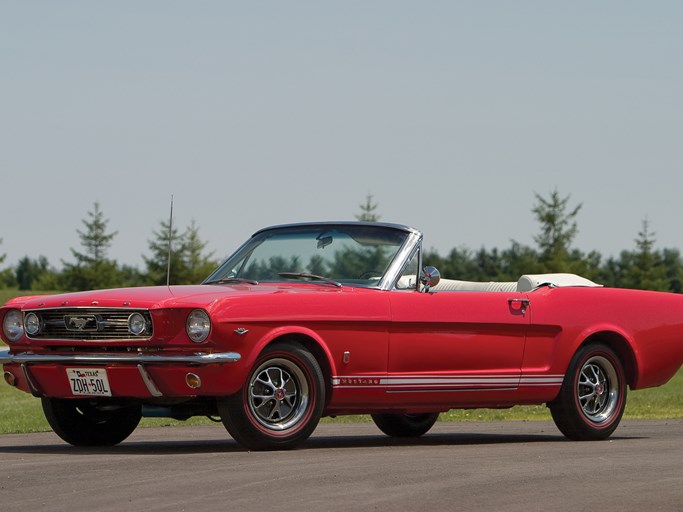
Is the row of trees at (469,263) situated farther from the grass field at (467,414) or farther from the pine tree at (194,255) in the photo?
the grass field at (467,414)

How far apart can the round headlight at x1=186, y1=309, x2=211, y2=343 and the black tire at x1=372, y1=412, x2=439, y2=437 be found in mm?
3334

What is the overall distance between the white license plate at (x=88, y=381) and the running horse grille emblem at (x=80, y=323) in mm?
285

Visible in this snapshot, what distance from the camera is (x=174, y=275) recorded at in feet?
290

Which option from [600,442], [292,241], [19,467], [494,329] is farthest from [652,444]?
[19,467]

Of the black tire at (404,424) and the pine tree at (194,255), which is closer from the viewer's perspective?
the black tire at (404,424)

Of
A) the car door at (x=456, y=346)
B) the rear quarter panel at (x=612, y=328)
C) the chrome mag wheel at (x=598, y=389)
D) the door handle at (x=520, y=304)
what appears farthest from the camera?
the chrome mag wheel at (x=598, y=389)

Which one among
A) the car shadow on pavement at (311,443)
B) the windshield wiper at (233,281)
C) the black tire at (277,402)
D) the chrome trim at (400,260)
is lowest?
the car shadow on pavement at (311,443)

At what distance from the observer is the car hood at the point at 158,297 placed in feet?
30.8

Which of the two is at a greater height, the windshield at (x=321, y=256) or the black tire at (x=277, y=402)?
the windshield at (x=321, y=256)

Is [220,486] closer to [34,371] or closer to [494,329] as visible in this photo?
[34,371]

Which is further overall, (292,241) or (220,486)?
(292,241)

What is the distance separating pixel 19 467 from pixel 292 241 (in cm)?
336

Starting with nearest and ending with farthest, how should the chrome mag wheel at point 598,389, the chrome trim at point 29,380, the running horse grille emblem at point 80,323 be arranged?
the running horse grille emblem at point 80,323
the chrome trim at point 29,380
the chrome mag wheel at point 598,389

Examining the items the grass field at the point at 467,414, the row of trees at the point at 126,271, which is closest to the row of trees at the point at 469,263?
the row of trees at the point at 126,271
